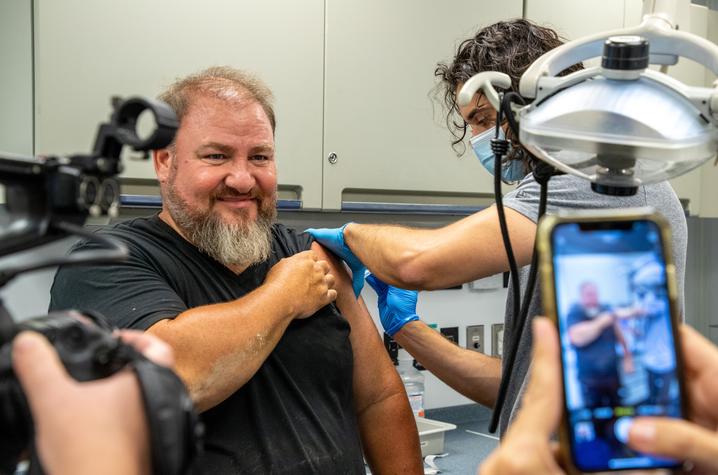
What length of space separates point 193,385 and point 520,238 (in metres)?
0.57

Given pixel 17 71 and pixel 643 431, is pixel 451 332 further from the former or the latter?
pixel 643 431

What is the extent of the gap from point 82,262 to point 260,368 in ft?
3.03

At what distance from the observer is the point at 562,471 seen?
1.65ft

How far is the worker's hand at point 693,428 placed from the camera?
0.47 m

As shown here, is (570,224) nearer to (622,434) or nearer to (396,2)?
(622,434)

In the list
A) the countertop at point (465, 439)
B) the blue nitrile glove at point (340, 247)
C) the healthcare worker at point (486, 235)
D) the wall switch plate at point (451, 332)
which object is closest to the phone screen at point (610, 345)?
the healthcare worker at point (486, 235)

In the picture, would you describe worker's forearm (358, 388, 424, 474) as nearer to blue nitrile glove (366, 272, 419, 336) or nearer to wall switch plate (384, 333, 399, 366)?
blue nitrile glove (366, 272, 419, 336)

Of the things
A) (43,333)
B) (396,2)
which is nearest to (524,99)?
(43,333)

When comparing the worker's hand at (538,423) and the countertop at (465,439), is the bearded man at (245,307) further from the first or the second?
the worker's hand at (538,423)

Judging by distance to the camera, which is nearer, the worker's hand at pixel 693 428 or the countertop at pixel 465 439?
the worker's hand at pixel 693 428

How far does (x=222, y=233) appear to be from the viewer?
1.47 meters

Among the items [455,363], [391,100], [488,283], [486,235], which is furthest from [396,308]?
[488,283]

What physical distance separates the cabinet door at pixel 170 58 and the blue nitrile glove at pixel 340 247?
367mm

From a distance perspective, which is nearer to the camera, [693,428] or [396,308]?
[693,428]
